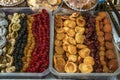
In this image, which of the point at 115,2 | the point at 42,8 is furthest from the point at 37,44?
the point at 115,2

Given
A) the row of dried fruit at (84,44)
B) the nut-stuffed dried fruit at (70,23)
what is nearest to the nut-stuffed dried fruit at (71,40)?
the row of dried fruit at (84,44)

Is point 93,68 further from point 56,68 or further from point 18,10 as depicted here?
point 18,10

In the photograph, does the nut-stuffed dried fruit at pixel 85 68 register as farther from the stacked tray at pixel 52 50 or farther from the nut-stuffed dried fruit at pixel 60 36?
the nut-stuffed dried fruit at pixel 60 36

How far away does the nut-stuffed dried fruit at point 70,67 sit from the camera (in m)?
1.52

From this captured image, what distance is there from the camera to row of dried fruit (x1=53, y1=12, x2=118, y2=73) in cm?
154

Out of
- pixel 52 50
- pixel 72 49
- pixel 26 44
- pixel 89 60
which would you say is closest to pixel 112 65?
pixel 89 60

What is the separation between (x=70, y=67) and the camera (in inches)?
60.3

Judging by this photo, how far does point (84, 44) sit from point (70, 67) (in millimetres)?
198

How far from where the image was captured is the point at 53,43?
5.42 feet

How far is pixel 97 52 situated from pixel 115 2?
0.56 meters

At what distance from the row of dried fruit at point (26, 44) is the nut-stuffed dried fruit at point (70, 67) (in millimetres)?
107

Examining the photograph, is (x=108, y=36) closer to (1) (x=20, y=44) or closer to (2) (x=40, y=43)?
(2) (x=40, y=43)

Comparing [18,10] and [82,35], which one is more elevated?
[18,10]

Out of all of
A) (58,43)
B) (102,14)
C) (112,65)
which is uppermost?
(102,14)
